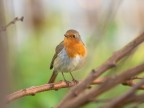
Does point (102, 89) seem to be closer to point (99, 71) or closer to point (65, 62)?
point (99, 71)

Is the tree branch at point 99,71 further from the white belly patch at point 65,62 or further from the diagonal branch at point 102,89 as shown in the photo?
the white belly patch at point 65,62

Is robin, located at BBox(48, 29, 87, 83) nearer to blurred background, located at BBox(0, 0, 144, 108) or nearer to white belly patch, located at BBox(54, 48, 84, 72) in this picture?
white belly patch, located at BBox(54, 48, 84, 72)

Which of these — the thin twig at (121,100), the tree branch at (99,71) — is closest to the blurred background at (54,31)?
the tree branch at (99,71)

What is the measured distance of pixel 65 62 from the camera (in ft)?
12.7

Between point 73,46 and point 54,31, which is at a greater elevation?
point 54,31

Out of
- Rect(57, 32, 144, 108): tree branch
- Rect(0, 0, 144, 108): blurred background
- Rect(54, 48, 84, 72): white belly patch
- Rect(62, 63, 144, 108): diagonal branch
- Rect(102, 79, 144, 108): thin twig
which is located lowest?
Rect(102, 79, 144, 108): thin twig

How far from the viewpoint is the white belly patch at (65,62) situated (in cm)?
371

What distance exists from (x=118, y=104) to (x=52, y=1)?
5393 mm

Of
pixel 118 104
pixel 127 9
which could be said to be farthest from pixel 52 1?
pixel 118 104

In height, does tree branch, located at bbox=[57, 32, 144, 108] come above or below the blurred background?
below

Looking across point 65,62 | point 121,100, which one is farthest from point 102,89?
point 65,62

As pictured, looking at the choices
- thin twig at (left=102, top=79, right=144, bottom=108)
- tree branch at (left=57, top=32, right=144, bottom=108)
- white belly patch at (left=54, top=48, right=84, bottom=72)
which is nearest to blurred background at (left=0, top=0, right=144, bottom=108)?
white belly patch at (left=54, top=48, right=84, bottom=72)

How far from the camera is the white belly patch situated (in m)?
3.71

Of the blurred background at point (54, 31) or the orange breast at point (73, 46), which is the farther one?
the blurred background at point (54, 31)
